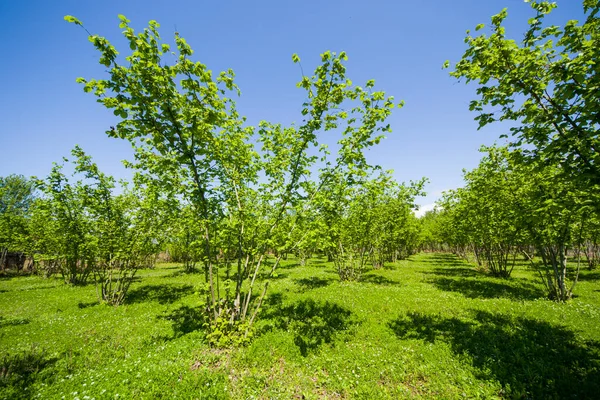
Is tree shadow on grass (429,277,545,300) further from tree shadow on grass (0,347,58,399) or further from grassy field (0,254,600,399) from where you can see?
tree shadow on grass (0,347,58,399)

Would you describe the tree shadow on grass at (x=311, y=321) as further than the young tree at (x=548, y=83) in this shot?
Yes

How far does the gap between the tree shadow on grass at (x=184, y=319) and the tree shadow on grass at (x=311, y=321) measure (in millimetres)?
3358

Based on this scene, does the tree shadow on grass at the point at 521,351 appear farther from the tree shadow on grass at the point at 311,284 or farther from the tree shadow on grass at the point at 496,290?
the tree shadow on grass at the point at 311,284

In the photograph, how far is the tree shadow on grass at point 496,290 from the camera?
16.1 metres

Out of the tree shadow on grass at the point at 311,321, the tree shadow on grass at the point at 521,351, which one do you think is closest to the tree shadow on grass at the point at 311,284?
the tree shadow on grass at the point at 311,321

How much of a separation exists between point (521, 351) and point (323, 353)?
6810 millimetres

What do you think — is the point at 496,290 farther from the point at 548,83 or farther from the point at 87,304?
the point at 87,304

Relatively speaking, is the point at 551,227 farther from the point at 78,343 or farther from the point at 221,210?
the point at 78,343

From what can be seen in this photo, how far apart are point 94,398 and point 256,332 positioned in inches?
203

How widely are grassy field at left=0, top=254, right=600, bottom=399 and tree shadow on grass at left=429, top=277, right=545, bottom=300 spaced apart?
8.63 feet

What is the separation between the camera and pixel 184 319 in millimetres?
11969

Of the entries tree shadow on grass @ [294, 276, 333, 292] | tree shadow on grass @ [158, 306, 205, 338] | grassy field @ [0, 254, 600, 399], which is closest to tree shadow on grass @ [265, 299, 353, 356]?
grassy field @ [0, 254, 600, 399]

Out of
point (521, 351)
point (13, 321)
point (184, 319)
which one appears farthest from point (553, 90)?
point (13, 321)

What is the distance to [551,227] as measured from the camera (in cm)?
1378
